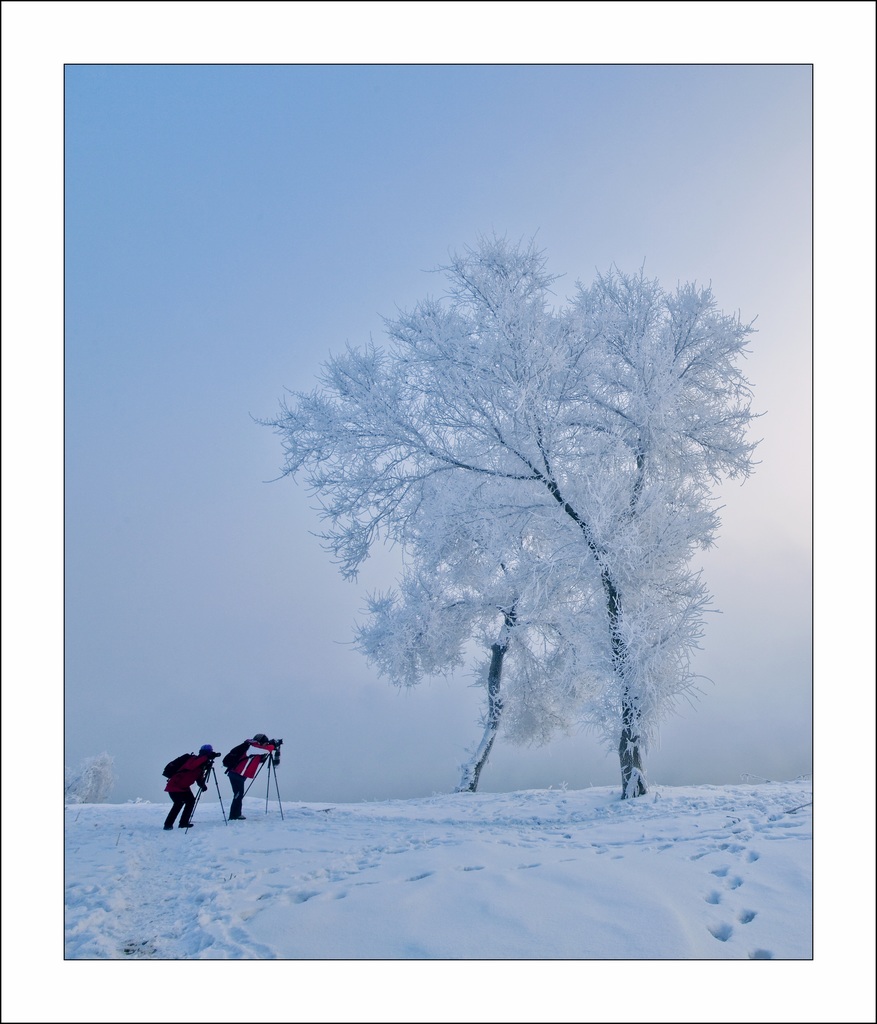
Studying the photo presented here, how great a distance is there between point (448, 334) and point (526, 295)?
1879 mm

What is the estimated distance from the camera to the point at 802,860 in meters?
6.09

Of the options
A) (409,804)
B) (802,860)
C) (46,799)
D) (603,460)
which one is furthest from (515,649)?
(46,799)

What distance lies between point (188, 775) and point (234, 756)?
2.63ft

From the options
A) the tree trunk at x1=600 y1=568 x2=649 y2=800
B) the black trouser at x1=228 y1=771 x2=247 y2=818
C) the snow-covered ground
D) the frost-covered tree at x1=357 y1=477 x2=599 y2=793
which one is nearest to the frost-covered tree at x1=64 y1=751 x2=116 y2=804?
the frost-covered tree at x1=357 y1=477 x2=599 y2=793

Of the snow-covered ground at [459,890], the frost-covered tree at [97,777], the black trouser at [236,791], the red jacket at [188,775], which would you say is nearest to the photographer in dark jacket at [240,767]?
the black trouser at [236,791]

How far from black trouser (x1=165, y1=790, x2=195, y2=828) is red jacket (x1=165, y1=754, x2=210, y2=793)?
3.0 inches

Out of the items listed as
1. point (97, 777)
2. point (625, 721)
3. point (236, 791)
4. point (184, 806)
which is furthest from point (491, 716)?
point (97, 777)

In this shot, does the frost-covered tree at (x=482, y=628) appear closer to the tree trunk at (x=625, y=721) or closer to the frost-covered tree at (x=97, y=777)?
the tree trunk at (x=625, y=721)

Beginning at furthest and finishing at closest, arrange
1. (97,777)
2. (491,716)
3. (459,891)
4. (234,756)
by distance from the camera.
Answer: (97,777)
(491,716)
(234,756)
(459,891)

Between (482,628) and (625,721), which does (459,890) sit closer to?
(625,721)

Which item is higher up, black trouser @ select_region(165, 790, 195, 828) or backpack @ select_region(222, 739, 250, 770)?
backpack @ select_region(222, 739, 250, 770)

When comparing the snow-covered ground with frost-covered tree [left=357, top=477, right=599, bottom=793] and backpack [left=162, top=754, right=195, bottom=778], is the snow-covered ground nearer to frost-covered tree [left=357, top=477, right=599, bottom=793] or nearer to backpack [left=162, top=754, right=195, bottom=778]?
backpack [left=162, top=754, right=195, bottom=778]

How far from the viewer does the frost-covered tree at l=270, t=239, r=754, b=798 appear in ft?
39.1

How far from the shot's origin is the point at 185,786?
35.2 ft
